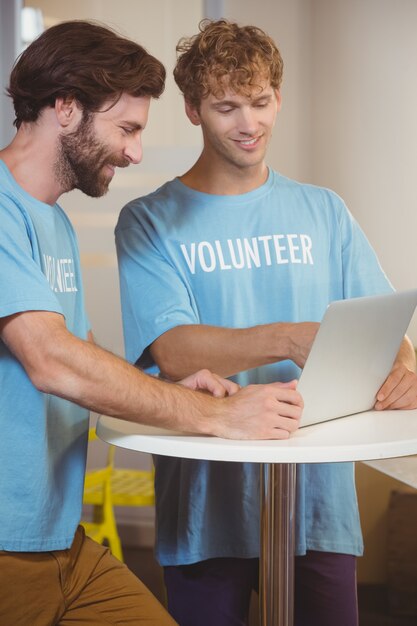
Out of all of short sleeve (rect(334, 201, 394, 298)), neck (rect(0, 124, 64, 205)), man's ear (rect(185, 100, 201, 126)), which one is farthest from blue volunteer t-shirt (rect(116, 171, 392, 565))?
neck (rect(0, 124, 64, 205))

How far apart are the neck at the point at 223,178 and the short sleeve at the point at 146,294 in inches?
6.9

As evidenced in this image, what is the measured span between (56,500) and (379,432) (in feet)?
1.97

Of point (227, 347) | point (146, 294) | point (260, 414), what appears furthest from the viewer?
point (146, 294)

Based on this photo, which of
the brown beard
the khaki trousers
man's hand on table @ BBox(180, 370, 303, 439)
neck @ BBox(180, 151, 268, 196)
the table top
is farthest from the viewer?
neck @ BBox(180, 151, 268, 196)

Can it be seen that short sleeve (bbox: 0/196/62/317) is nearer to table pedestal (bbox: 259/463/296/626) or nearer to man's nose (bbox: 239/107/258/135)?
table pedestal (bbox: 259/463/296/626)

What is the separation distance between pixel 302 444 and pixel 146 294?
0.72 m

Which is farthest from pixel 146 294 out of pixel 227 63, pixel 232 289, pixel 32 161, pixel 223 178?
pixel 227 63

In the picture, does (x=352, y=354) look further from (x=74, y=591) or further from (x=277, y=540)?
(x=74, y=591)

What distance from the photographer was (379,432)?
154 centimetres

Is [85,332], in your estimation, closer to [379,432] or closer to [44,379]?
[44,379]

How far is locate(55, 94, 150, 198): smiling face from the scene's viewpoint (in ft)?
5.82

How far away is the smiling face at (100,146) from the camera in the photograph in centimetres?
178

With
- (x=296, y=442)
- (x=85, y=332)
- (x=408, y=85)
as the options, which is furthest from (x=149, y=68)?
(x=408, y=85)

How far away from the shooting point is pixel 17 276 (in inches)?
61.7
